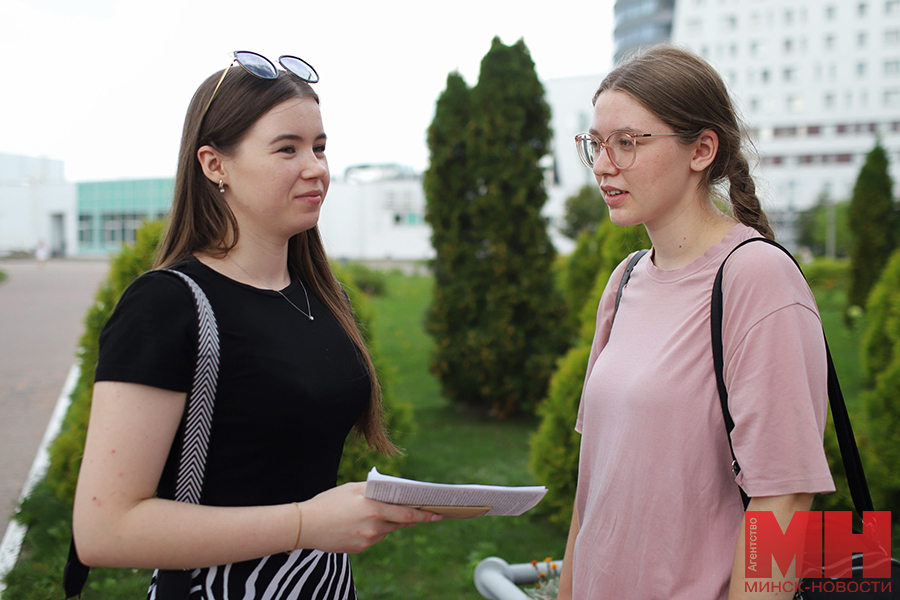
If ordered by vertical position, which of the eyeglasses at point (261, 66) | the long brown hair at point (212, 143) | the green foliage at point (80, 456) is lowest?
the green foliage at point (80, 456)

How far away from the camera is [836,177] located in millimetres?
60750

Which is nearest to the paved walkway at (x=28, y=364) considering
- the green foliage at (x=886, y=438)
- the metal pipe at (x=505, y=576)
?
the metal pipe at (x=505, y=576)

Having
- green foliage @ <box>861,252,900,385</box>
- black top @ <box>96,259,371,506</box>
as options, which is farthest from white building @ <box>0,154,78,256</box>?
black top @ <box>96,259,371,506</box>

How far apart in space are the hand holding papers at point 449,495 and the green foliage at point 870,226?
563 inches

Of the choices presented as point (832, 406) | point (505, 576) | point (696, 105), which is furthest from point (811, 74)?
point (832, 406)

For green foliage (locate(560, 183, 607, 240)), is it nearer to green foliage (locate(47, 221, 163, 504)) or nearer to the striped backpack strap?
green foliage (locate(47, 221, 163, 504))

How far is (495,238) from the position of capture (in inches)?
298

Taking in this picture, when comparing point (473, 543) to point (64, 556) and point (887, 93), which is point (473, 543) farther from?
point (887, 93)

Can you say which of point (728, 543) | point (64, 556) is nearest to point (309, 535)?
point (728, 543)

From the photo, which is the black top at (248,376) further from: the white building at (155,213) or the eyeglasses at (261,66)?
the white building at (155,213)

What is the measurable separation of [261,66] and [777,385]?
147cm

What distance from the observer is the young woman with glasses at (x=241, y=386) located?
55.7 inches

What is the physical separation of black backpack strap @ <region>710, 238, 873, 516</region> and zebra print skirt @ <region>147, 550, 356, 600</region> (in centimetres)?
108

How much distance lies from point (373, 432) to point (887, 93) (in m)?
71.0
